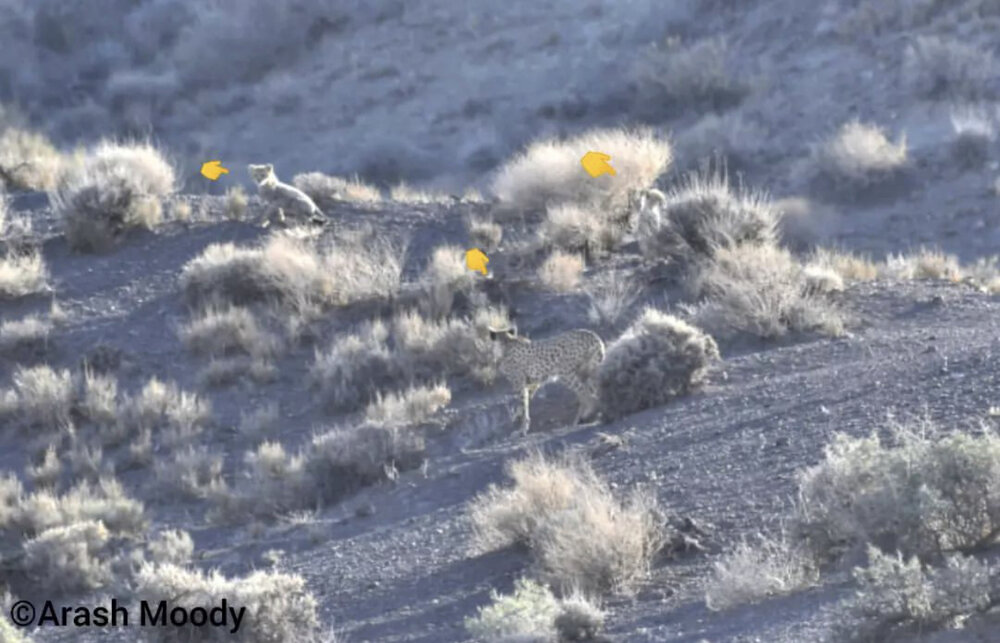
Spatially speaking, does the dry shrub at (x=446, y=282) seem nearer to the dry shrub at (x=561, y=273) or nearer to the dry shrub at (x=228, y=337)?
the dry shrub at (x=561, y=273)

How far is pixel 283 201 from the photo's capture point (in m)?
22.7

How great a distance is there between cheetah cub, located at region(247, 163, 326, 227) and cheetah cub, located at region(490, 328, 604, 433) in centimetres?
667

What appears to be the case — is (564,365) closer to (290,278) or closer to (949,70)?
(290,278)

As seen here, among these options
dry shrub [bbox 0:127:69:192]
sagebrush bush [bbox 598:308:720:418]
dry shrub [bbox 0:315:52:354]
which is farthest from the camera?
dry shrub [bbox 0:127:69:192]

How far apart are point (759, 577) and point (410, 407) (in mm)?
7463

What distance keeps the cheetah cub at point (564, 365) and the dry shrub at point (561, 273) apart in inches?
157

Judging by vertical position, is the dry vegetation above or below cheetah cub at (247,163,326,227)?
below

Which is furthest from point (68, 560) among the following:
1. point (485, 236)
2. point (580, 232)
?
point (580, 232)

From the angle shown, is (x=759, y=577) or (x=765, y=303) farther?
(x=765, y=303)

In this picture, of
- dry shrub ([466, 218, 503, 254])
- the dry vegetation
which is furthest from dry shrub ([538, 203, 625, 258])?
the dry vegetation

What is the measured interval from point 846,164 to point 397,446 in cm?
1420

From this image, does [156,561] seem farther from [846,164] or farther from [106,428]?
[846,164]

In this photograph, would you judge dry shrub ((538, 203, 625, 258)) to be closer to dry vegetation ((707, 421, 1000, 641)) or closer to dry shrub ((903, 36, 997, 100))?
dry vegetation ((707, 421, 1000, 641))

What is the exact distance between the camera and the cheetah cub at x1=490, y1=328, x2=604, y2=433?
1623cm
